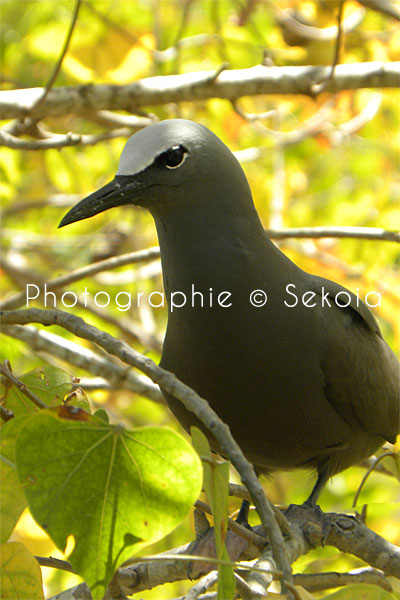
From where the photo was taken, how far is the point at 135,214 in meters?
6.73

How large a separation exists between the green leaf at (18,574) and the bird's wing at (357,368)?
1.44m

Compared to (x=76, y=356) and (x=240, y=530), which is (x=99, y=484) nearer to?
(x=240, y=530)

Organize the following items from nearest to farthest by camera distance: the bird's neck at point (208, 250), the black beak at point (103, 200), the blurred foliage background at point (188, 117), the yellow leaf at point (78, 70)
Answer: the black beak at point (103, 200) < the bird's neck at point (208, 250) < the yellow leaf at point (78, 70) < the blurred foliage background at point (188, 117)

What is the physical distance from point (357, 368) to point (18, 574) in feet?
5.47

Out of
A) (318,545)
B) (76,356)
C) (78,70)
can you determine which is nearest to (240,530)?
(318,545)

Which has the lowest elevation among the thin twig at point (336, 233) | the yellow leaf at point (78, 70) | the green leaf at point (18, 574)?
the green leaf at point (18, 574)

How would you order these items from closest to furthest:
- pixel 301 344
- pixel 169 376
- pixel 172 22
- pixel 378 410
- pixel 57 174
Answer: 1. pixel 169 376
2. pixel 301 344
3. pixel 378 410
4. pixel 57 174
5. pixel 172 22

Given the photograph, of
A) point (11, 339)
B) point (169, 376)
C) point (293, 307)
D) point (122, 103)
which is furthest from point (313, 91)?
point (169, 376)

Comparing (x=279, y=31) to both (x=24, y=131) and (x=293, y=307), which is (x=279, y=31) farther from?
(x=293, y=307)

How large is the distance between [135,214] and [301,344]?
4.20m

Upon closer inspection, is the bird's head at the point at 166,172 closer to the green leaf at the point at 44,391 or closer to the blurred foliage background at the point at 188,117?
the green leaf at the point at 44,391

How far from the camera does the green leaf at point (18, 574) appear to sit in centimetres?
168

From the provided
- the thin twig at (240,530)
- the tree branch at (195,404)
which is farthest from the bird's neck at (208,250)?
the thin twig at (240,530)

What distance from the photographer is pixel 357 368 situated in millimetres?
2959
